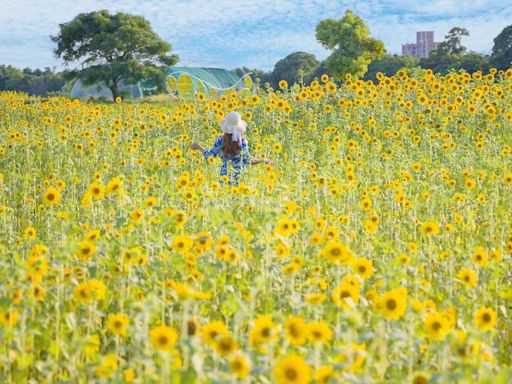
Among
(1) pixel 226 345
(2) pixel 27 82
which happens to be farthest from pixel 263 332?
(2) pixel 27 82

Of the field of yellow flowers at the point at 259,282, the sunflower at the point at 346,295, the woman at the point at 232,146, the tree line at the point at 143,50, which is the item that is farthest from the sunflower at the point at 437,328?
the tree line at the point at 143,50

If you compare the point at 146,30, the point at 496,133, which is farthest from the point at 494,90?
the point at 146,30

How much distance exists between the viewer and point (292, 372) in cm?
173

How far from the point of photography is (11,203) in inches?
253

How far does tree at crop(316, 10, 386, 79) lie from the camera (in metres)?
43.0

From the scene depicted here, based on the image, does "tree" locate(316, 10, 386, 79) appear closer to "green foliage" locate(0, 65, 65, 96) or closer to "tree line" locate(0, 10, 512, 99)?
"tree line" locate(0, 10, 512, 99)

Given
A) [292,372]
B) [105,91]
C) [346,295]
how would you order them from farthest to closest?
1. [105,91]
2. [346,295]
3. [292,372]

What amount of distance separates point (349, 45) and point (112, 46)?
1703 cm

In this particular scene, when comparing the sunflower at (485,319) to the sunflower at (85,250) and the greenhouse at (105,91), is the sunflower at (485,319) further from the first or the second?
the greenhouse at (105,91)

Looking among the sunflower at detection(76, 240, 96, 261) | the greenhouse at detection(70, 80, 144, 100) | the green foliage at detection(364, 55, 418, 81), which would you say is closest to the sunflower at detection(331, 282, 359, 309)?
the sunflower at detection(76, 240, 96, 261)

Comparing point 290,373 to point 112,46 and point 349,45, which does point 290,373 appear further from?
point 349,45

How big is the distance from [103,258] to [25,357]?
0.94 meters

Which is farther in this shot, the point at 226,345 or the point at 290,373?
the point at 226,345

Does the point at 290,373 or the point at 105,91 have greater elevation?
the point at 105,91
